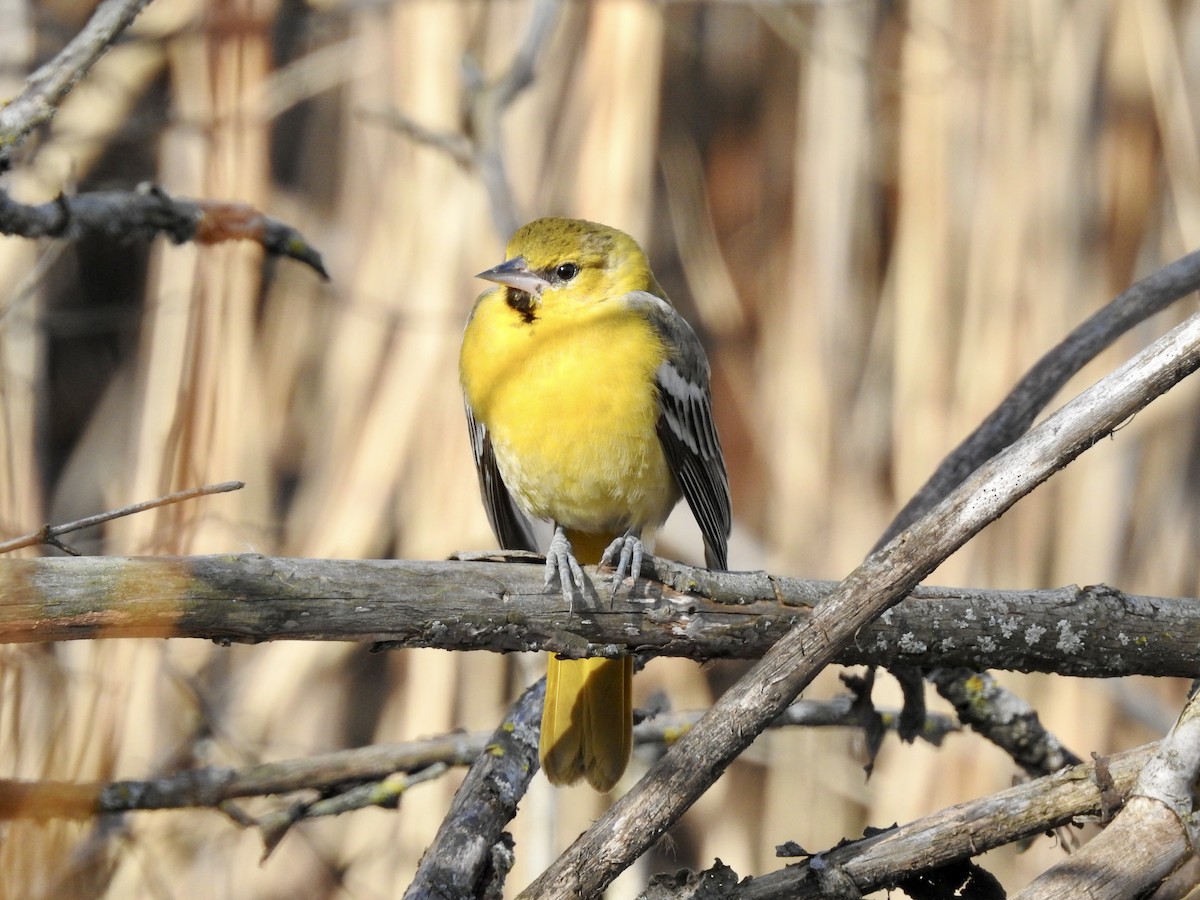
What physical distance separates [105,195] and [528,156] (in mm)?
1899

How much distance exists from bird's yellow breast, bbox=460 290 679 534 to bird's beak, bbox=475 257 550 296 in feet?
0.17

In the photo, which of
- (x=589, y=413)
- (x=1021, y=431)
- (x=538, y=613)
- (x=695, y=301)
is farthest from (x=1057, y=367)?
(x=695, y=301)

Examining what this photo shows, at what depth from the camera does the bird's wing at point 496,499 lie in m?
2.77

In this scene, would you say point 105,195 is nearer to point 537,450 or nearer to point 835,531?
point 537,450

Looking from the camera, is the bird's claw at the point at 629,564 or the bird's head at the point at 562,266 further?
the bird's head at the point at 562,266

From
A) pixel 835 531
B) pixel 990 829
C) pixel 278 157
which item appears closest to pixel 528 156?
pixel 278 157

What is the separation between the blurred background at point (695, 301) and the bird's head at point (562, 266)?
3.45 feet

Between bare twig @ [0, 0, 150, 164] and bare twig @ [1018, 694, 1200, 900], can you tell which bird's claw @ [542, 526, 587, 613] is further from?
bare twig @ [0, 0, 150, 164]

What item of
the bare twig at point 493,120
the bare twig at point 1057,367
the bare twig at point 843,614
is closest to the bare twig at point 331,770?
the bare twig at point 1057,367

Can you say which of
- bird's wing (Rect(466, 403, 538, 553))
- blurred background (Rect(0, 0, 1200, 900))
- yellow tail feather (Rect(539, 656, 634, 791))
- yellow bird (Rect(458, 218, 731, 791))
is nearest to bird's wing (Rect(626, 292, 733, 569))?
yellow bird (Rect(458, 218, 731, 791))

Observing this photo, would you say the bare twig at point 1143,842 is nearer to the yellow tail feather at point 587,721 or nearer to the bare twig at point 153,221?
the yellow tail feather at point 587,721

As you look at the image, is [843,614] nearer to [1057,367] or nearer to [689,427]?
[1057,367]

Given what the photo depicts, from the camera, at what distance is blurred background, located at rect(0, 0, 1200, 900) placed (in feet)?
12.0

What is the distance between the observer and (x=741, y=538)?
12.9ft
